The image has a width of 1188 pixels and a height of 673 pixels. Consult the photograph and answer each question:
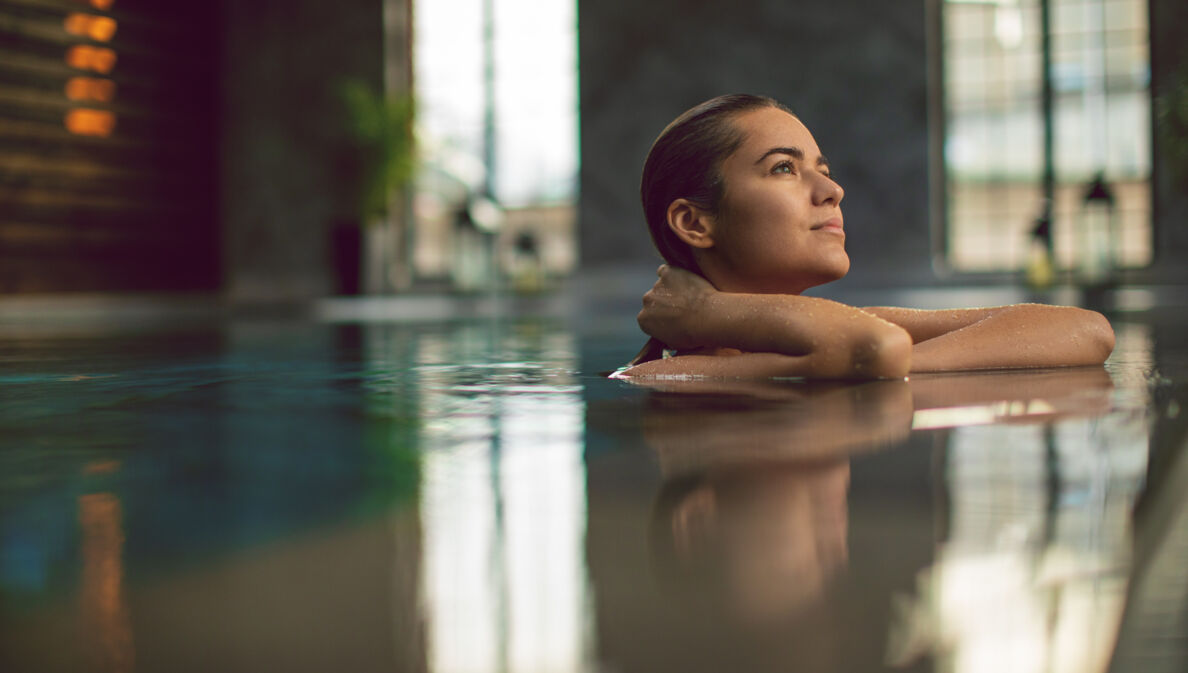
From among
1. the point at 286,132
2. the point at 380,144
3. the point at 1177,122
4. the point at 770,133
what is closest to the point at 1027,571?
the point at 770,133

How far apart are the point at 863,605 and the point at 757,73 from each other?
10.8 m

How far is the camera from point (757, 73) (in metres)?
10.7

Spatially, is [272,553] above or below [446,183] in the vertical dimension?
below

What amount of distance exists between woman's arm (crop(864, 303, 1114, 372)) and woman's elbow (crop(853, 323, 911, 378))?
0.12m

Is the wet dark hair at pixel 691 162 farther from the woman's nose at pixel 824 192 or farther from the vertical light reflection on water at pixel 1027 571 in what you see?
the vertical light reflection on water at pixel 1027 571

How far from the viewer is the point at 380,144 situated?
1130cm

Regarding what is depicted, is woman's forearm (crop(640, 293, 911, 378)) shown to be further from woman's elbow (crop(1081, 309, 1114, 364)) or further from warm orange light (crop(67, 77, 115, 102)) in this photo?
warm orange light (crop(67, 77, 115, 102))

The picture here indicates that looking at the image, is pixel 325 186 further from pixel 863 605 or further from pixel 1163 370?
pixel 863 605

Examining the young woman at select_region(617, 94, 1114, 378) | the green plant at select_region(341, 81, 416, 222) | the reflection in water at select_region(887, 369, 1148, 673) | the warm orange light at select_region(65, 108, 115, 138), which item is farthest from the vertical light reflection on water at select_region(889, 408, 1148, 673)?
the green plant at select_region(341, 81, 416, 222)

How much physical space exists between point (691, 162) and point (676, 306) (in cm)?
22

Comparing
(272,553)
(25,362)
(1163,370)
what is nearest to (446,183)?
(25,362)

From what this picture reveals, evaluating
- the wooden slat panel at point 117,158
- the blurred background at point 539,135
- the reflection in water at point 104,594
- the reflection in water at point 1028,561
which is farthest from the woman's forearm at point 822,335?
the wooden slat panel at point 117,158

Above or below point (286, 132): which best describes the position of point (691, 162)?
below

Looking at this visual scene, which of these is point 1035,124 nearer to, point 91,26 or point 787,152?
point 91,26
